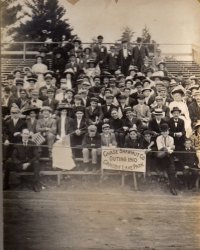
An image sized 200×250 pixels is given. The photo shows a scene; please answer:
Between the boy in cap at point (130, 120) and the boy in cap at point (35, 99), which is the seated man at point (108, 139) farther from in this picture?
the boy in cap at point (35, 99)

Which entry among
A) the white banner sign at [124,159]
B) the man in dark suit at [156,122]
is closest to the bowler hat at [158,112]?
the man in dark suit at [156,122]

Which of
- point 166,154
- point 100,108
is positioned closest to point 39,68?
point 100,108

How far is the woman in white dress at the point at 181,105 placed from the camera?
1177 mm

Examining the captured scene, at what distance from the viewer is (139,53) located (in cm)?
118

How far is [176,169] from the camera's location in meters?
1.17

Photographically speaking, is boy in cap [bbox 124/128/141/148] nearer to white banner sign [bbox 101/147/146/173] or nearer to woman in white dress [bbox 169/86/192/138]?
Result: white banner sign [bbox 101/147/146/173]

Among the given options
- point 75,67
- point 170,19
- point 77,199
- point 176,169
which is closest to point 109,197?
point 77,199

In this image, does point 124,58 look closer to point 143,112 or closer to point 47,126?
point 143,112

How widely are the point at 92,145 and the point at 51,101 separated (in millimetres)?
155

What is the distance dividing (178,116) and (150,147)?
0.11 m

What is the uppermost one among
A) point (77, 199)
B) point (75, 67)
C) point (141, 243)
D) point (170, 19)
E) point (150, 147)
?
point (170, 19)

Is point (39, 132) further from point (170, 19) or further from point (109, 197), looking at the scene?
point (170, 19)

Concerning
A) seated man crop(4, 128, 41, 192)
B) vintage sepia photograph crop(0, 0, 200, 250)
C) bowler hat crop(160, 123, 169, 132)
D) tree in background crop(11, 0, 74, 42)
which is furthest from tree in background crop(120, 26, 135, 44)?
seated man crop(4, 128, 41, 192)

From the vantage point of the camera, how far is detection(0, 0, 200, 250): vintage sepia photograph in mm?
1167
